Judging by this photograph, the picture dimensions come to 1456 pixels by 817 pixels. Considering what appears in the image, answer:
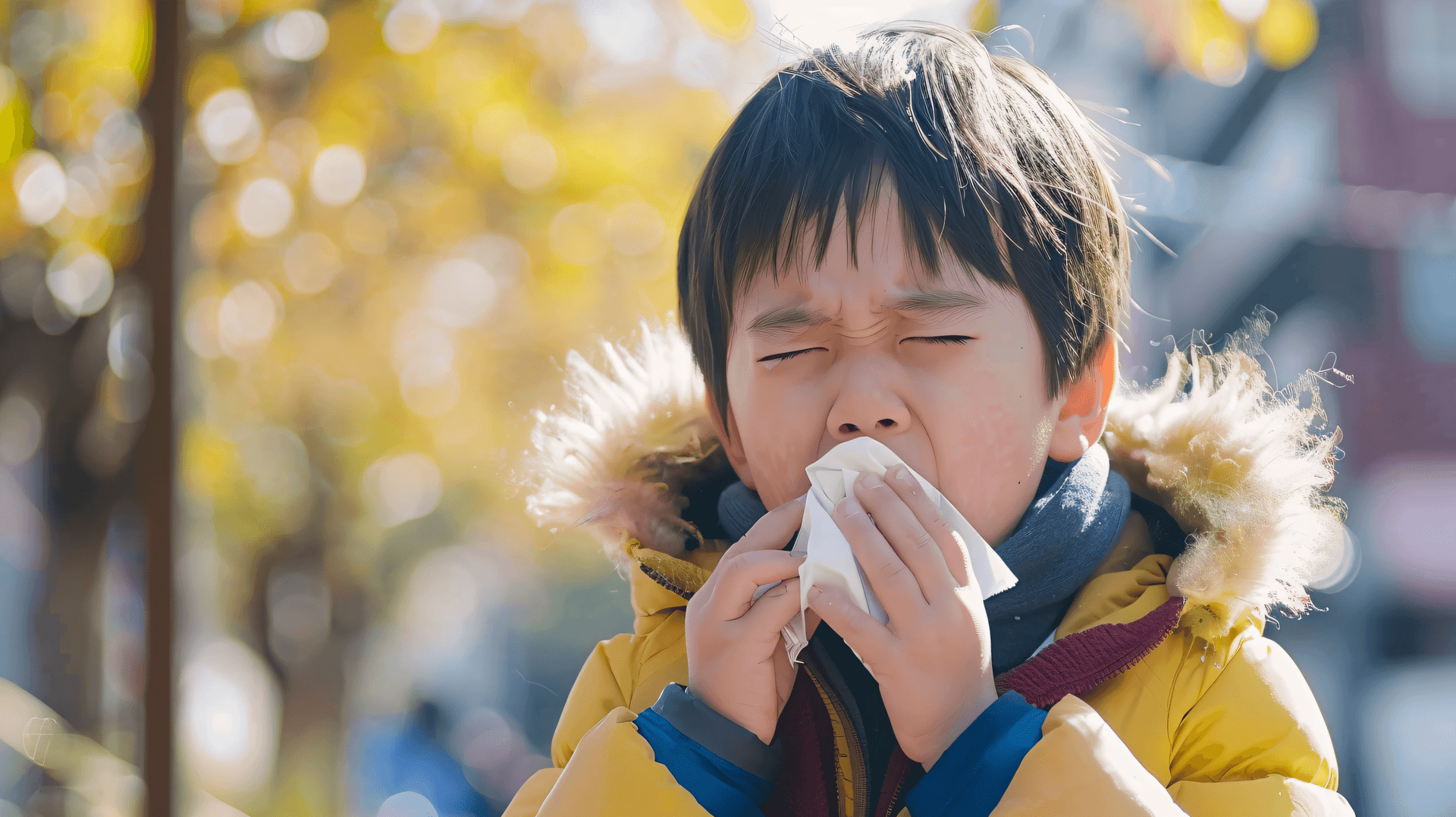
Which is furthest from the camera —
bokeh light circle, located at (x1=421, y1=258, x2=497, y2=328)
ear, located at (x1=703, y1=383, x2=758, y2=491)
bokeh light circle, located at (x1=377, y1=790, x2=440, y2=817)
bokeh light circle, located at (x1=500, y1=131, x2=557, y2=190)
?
bokeh light circle, located at (x1=377, y1=790, x2=440, y2=817)

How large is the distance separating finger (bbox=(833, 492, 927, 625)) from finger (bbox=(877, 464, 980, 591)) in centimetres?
6

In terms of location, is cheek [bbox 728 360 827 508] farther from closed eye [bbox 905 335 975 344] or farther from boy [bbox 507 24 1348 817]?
closed eye [bbox 905 335 975 344]

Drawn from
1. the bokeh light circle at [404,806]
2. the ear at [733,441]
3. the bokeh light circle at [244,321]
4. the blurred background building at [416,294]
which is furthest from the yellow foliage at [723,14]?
the bokeh light circle at [404,806]

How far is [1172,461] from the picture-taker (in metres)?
1.83

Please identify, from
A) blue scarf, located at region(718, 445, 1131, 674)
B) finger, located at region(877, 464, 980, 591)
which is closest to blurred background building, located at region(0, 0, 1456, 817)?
blue scarf, located at region(718, 445, 1131, 674)

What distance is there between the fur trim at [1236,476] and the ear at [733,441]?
2.31ft

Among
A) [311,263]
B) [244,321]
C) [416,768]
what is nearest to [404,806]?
[416,768]

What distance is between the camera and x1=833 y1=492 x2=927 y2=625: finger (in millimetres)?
1463

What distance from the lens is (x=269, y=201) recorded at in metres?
5.91

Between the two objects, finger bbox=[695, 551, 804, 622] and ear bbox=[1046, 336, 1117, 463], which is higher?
ear bbox=[1046, 336, 1117, 463]

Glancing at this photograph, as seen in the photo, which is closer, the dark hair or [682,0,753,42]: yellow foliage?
the dark hair

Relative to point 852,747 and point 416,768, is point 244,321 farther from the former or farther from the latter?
point 852,747

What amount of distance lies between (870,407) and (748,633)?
0.38 metres

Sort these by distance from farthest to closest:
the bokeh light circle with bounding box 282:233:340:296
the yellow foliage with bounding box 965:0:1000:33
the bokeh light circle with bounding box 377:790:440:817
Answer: the bokeh light circle with bounding box 377:790:440:817 < the bokeh light circle with bounding box 282:233:340:296 < the yellow foliage with bounding box 965:0:1000:33
